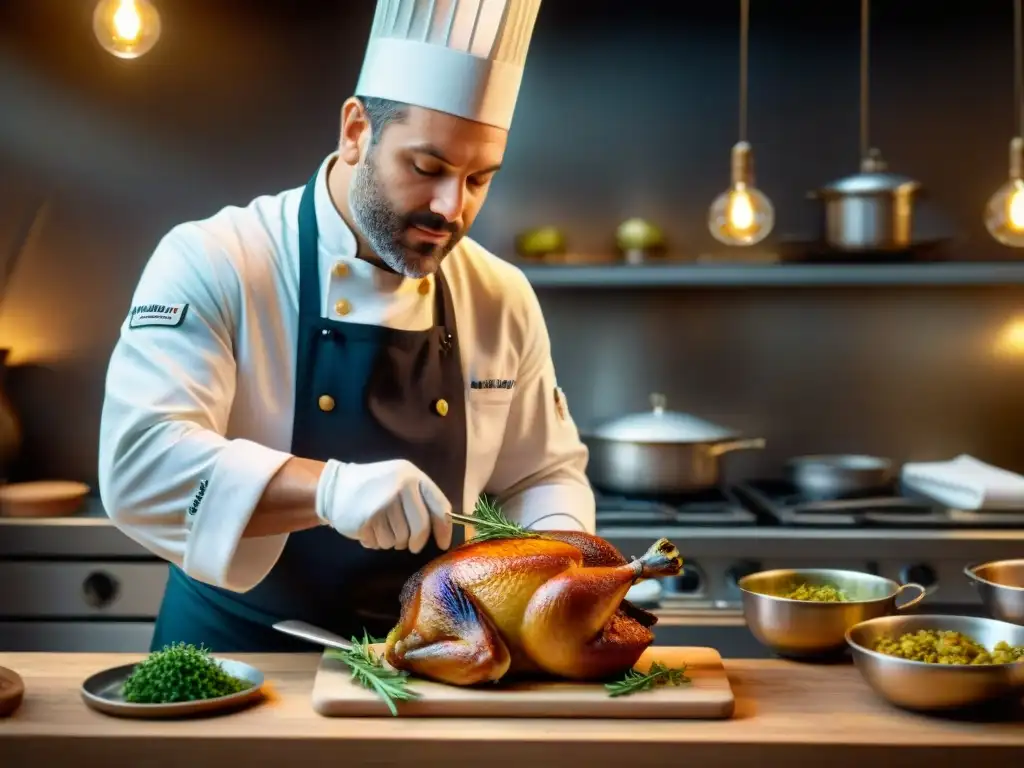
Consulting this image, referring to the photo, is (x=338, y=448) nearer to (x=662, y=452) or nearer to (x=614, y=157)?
(x=662, y=452)

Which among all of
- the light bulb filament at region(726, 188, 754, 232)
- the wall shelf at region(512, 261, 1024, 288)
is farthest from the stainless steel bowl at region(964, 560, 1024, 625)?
the wall shelf at region(512, 261, 1024, 288)

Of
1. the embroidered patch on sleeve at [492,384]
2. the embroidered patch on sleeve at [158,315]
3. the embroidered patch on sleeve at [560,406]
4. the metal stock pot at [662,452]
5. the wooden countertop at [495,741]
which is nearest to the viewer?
the wooden countertop at [495,741]

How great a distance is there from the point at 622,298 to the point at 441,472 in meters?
1.68

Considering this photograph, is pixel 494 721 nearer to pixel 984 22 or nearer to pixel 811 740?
pixel 811 740

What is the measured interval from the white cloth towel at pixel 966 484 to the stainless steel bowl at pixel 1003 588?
139 cm

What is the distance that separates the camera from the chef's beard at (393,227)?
1767mm

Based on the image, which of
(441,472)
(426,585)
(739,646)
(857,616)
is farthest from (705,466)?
(426,585)

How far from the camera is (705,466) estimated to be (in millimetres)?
3102

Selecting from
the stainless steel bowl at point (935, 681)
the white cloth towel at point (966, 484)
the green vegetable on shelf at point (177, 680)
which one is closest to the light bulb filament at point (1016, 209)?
the white cloth towel at point (966, 484)

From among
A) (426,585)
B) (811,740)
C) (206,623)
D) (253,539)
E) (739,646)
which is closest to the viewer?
(811,740)

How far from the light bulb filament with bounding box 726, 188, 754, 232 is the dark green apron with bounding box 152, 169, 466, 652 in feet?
4.16

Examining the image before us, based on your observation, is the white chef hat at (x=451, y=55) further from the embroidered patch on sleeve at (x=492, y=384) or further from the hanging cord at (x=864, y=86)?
the hanging cord at (x=864, y=86)

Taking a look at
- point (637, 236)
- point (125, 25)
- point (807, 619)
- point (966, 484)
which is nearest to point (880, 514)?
point (966, 484)

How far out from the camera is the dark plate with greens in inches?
51.5
